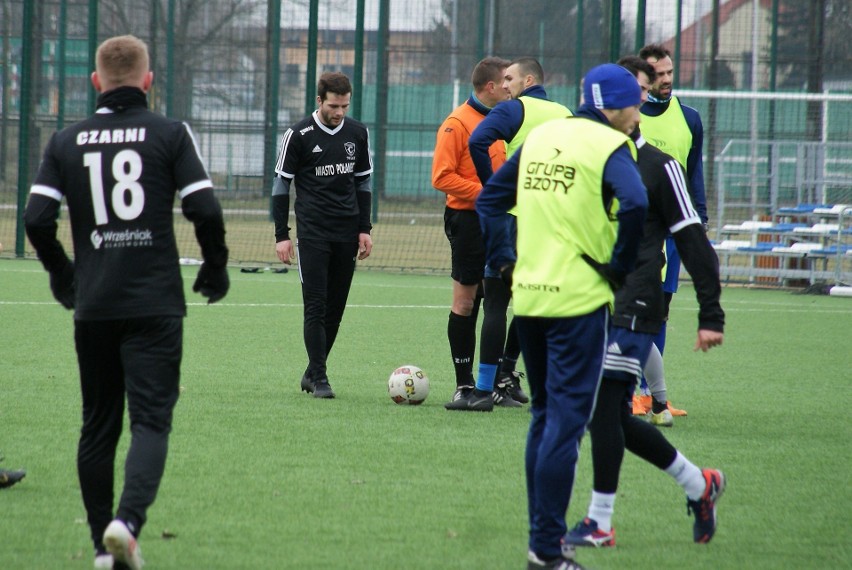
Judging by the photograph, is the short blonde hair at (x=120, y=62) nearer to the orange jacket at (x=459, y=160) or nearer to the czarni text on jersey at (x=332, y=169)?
the orange jacket at (x=459, y=160)

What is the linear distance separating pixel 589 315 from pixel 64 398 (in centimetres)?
440

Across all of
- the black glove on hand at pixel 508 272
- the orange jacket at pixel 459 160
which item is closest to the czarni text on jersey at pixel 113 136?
the black glove on hand at pixel 508 272

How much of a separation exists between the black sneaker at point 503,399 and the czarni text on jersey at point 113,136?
415 centimetres

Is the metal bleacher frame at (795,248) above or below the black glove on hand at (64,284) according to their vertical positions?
below

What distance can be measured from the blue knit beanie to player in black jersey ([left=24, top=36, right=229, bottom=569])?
51.9 inches

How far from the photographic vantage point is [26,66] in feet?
62.7

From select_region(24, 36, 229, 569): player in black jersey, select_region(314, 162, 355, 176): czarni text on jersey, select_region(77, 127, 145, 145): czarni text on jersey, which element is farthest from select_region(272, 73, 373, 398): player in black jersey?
select_region(77, 127, 145, 145): czarni text on jersey

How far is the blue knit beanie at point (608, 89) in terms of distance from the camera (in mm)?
4289

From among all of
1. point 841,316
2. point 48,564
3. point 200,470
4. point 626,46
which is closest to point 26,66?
point 626,46

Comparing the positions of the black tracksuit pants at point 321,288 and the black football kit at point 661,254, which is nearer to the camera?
the black football kit at point 661,254

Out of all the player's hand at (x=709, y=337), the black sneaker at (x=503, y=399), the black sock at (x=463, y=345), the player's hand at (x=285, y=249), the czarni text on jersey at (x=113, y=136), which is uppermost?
the czarni text on jersey at (x=113, y=136)

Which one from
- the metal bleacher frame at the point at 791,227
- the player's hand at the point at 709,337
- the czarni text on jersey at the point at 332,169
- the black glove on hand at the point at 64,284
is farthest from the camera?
the metal bleacher frame at the point at 791,227

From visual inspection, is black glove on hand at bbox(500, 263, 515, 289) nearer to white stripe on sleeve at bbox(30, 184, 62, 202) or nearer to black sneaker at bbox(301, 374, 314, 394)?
white stripe on sleeve at bbox(30, 184, 62, 202)

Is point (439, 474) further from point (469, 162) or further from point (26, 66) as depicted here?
point (26, 66)
